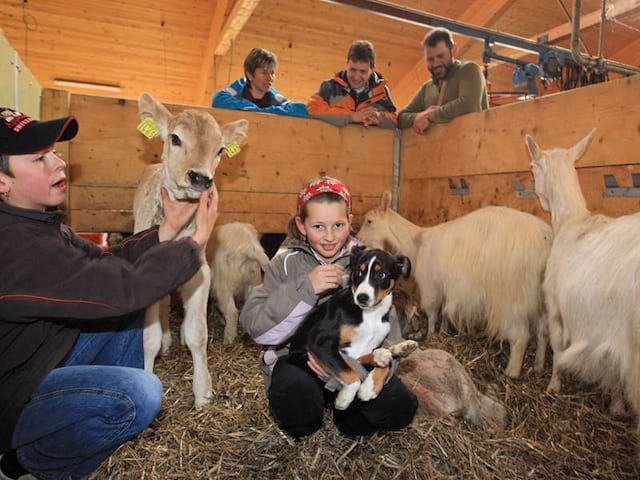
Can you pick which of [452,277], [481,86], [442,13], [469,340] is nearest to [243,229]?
[452,277]

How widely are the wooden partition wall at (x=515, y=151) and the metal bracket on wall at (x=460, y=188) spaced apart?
0.09ft

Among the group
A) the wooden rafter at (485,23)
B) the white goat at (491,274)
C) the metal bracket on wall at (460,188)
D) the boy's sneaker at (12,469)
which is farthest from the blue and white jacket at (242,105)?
the wooden rafter at (485,23)

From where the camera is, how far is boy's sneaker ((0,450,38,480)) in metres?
1.80

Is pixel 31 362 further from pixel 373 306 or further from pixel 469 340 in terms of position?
pixel 469 340

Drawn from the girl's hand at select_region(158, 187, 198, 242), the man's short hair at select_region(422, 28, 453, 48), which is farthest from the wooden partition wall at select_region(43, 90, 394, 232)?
the girl's hand at select_region(158, 187, 198, 242)

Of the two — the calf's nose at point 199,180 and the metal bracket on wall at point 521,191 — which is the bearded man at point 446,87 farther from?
the calf's nose at point 199,180

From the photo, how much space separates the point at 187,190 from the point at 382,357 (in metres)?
1.57

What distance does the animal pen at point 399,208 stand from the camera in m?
2.21

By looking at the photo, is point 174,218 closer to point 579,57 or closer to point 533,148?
point 533,148

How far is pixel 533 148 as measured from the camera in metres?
3.40

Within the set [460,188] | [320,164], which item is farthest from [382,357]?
[320,164]

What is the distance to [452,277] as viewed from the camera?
400 cm

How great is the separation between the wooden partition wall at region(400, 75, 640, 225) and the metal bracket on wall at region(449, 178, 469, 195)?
28mm

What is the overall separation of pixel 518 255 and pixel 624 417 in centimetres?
128
